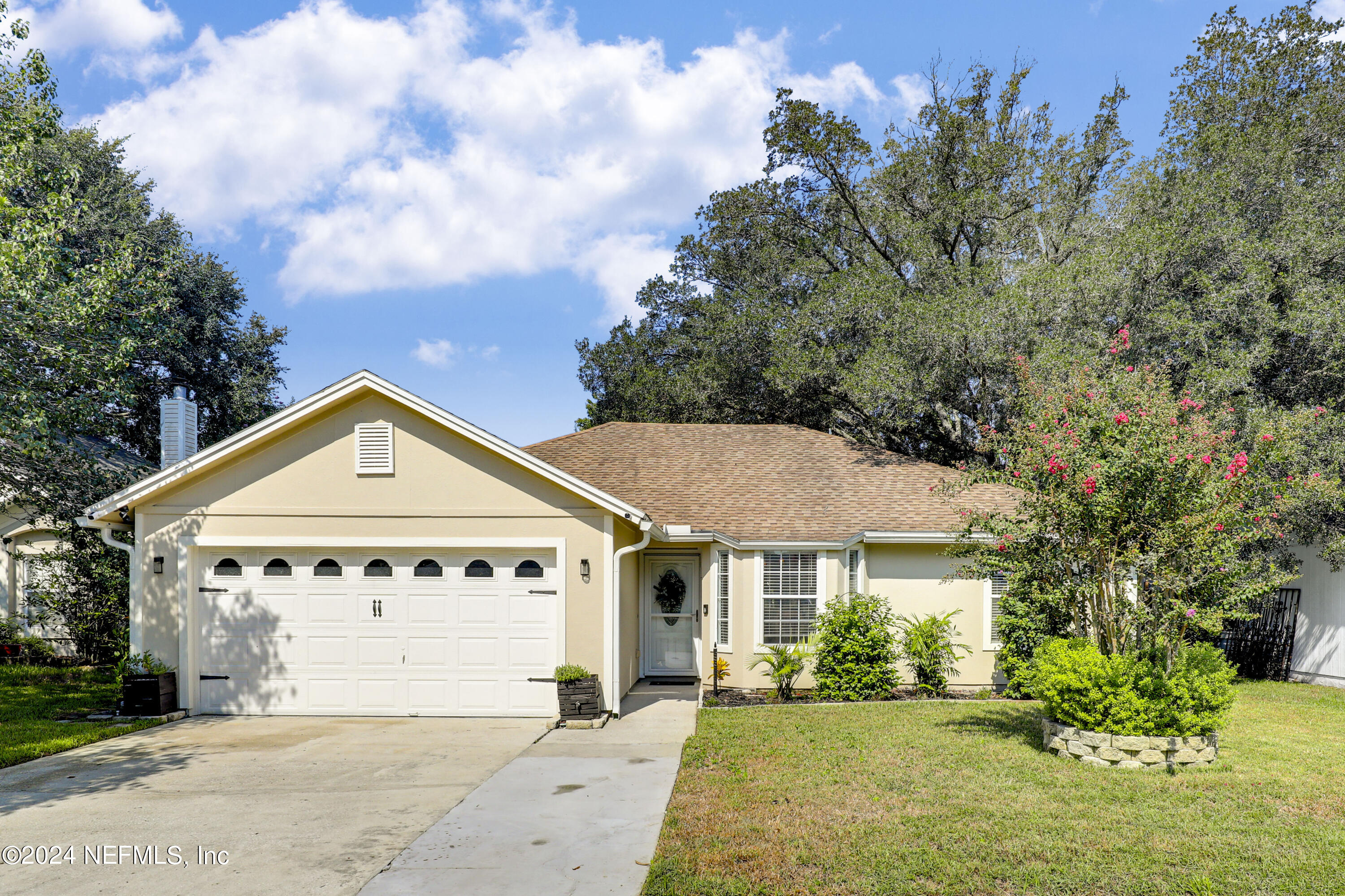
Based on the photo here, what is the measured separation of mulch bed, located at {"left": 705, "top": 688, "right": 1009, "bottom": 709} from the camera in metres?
12.4

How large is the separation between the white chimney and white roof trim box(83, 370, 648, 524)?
1.69 meters

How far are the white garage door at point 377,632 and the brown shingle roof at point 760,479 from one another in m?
3.84

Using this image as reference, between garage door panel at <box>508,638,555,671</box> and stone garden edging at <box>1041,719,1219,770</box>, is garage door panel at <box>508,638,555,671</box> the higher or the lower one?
the higher one

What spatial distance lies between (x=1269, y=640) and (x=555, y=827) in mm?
15932

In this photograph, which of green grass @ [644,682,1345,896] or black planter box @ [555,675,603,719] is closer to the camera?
green grass @ [644,682,1345,896]

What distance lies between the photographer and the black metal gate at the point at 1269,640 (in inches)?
622

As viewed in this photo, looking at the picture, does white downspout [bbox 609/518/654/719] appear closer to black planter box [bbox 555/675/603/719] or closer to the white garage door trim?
black planter box [bbox 555/675/603/719]

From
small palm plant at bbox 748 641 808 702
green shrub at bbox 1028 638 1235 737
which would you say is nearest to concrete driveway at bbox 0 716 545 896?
small palm plant at bbox 748 641 808 702

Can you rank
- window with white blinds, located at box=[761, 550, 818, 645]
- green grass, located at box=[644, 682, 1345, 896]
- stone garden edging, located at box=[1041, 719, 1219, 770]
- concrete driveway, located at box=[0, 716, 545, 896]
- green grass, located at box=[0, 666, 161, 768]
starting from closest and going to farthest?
green grass, located at box=[644, 682, 1345, 896] < concrete driveway, located at box=[0, 716, 545, 896] < stone garden edging, located at box=[1041, 719, 1219, 770] < green grass, located at box=[0, 666, 161, 768] < window with white blinds, located at box=[761, 550, 818, 645]

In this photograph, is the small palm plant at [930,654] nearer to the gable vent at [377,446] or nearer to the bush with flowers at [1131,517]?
the bush with flowers at [1131,517]

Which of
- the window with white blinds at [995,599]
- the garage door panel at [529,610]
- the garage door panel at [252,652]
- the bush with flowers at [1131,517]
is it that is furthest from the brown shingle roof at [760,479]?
the garage door panel at [252,652]

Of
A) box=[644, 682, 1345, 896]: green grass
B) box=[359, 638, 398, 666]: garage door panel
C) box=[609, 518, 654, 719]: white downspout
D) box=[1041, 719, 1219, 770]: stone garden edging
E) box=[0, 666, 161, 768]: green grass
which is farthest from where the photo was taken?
box=[359, 638, 398, 666]: garage door panel

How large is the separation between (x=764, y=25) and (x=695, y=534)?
9.97 metres

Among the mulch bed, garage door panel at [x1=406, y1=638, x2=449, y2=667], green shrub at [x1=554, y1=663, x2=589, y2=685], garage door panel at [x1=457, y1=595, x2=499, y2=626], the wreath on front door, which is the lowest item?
the mulch bed
